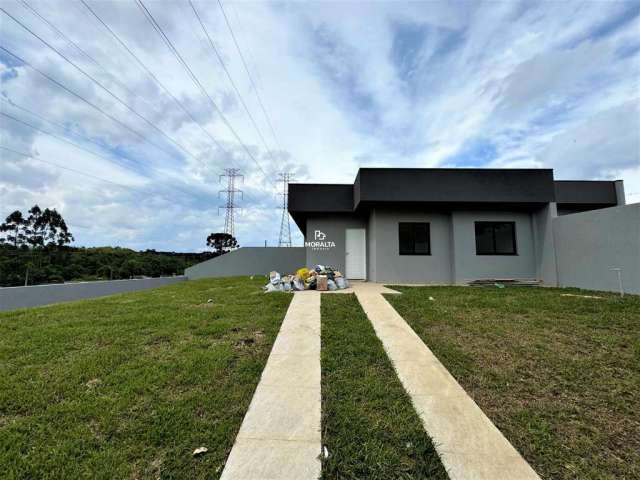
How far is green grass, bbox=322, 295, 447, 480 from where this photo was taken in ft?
6.23

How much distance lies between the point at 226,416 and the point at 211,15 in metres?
10.1

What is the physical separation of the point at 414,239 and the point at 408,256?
71cm

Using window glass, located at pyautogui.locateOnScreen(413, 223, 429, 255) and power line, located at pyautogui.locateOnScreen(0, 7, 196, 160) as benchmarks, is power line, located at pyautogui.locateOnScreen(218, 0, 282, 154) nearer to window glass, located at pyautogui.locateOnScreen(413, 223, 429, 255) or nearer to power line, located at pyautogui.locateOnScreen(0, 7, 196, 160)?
power line, located at pyautogui.locateOnScreen(0, 7, 196, 160)

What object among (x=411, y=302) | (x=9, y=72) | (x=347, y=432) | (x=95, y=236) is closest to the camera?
(x=347, y=432)

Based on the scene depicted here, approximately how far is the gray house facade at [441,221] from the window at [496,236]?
0.04 meters

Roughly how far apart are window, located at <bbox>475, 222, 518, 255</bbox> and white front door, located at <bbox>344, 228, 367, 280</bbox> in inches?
171

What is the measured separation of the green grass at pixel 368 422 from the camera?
1900mm

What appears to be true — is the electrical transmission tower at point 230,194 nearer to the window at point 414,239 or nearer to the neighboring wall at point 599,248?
the window at point 414,239

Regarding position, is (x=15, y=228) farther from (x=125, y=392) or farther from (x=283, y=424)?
(x=283, y=424)

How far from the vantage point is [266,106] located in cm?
1271


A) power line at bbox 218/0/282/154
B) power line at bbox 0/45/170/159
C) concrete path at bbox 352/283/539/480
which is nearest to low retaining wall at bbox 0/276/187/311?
power line at bbox 0/45/170/159

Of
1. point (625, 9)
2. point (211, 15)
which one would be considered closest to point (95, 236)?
point (211, 15)

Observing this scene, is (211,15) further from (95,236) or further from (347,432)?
(95,236)

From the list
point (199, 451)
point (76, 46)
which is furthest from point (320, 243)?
point (199, 451)
